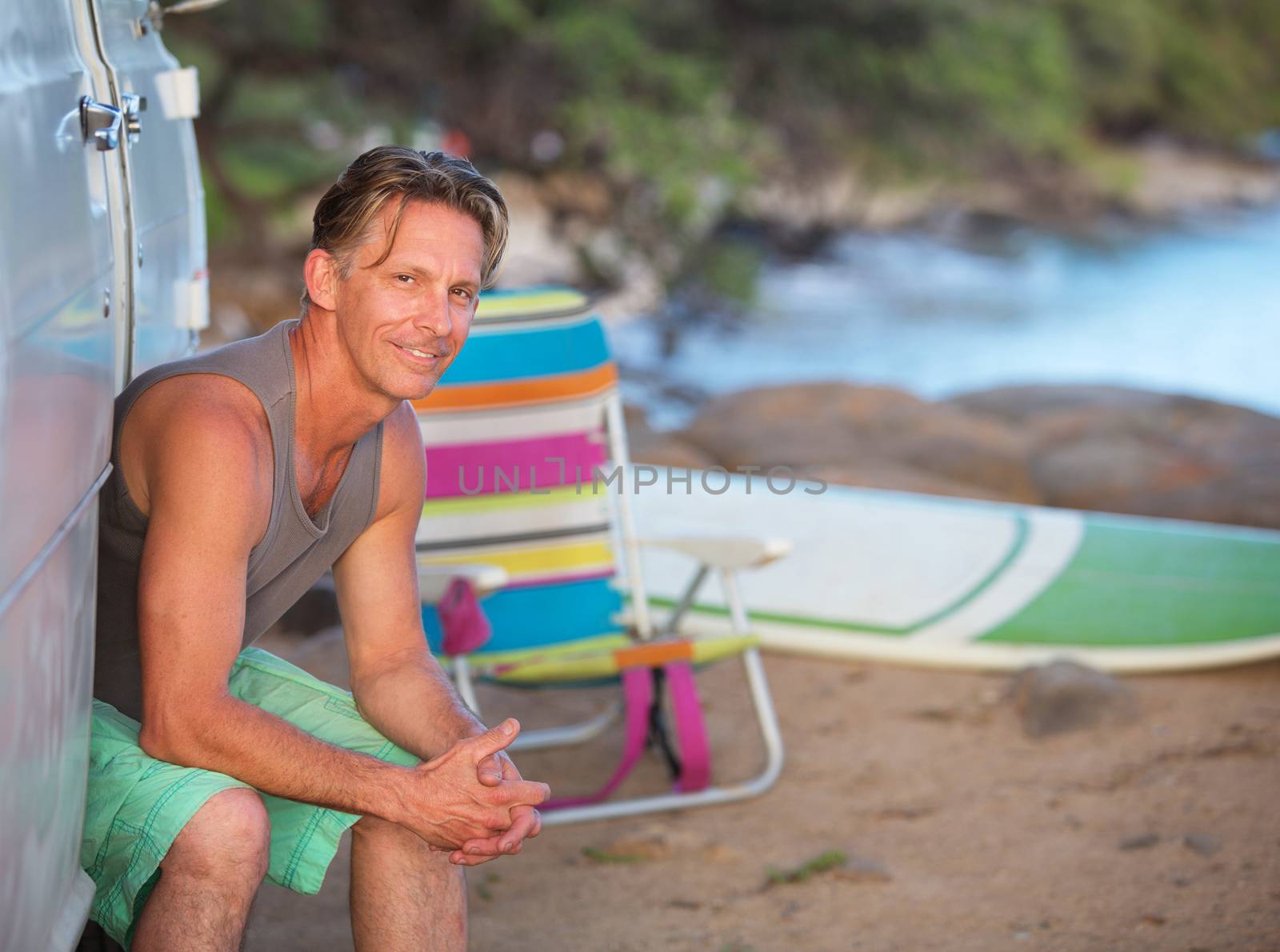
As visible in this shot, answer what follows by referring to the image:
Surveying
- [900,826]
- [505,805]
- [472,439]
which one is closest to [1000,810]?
[900,826]

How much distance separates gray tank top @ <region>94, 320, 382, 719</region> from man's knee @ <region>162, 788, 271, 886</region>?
1.06 feet

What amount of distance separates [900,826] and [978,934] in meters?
0.58

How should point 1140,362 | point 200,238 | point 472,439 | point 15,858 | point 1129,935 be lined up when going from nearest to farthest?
point 15,858
point 1129,935
point 200,238
point 472,439
point 1140,362

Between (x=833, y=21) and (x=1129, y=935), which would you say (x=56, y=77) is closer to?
(x=1129, y=935)

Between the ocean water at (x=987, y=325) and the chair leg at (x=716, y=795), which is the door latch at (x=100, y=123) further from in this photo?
the ocean water at (x=987, y=325)

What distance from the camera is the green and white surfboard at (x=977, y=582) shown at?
4254 millimetres

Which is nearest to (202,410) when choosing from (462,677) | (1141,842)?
(462,677)

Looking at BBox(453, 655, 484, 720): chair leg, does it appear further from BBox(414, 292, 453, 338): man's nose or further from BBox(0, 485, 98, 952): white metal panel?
BBox(0, 485, 98, 952): white metal panel

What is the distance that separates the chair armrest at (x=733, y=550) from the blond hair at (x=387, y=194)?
4.88 feet

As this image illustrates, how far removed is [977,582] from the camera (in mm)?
4621

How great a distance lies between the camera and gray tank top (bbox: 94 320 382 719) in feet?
6.31

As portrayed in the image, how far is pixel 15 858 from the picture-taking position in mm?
1399

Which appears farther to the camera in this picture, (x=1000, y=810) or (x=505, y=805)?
(x=1000, y=810)

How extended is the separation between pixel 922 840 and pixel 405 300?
76.8 inches
